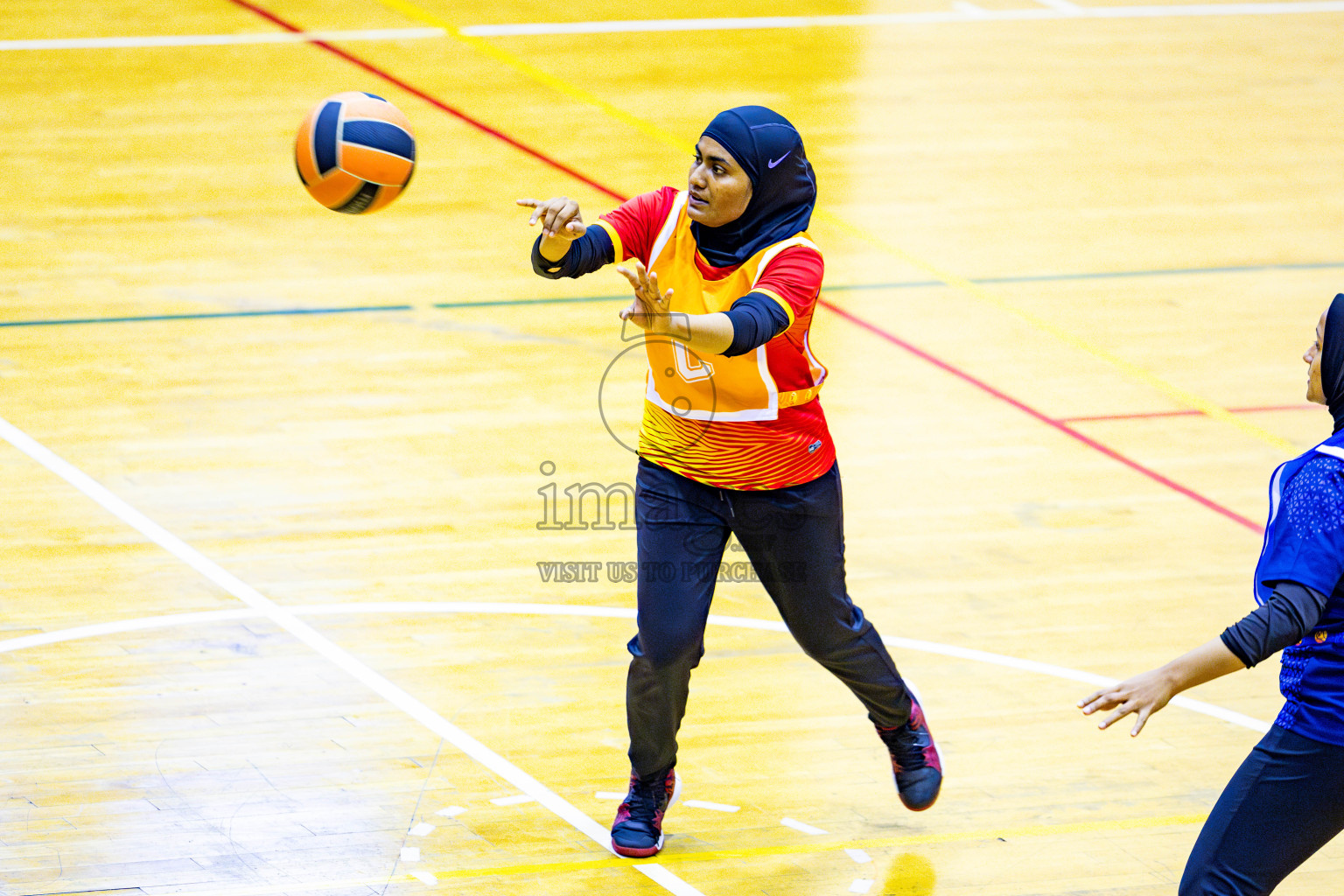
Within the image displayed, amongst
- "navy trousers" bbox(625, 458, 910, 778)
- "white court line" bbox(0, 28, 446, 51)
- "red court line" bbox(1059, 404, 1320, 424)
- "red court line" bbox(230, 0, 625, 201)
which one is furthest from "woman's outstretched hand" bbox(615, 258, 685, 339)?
"white court line" bbox(0, 28, 446, 51)

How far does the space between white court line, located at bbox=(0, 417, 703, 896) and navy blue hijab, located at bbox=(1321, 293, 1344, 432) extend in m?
2.36

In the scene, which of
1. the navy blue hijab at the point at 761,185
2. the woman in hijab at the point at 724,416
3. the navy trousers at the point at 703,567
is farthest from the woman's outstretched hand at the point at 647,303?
the navy trousers at the point at 703,567

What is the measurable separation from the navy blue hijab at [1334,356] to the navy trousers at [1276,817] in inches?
30.8

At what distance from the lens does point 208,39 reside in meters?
13.4

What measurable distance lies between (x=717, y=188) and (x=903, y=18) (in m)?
11.3

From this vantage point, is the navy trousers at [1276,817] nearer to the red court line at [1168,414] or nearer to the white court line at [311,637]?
the white court line at [311,637]

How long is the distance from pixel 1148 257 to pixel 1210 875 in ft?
23.3

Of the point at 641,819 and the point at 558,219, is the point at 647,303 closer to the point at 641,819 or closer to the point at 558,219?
the point at 558,219

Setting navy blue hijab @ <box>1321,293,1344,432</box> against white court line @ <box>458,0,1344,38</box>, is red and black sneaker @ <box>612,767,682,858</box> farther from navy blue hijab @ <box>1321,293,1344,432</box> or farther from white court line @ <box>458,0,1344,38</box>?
white court line @ <box>458,0,1344,38</box>

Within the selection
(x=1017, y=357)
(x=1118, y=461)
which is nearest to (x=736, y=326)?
(x=1118, y=461)

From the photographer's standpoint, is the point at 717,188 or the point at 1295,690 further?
the point at 717,188

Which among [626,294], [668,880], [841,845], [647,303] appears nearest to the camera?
[647,303]

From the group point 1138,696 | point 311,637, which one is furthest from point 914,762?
point 311,637

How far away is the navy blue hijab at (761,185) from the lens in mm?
4527
